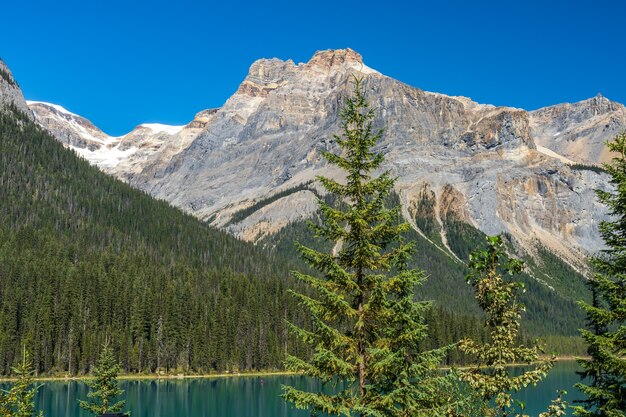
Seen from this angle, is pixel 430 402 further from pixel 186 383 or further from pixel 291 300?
pixel 291 300

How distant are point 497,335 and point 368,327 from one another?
18.7 ft

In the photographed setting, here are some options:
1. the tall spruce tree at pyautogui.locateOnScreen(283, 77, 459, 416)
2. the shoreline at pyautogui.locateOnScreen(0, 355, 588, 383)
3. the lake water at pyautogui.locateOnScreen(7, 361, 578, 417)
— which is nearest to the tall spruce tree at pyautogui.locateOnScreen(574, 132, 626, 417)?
the tall spruce tree at pyautogui.locateOnScreen(283, 77, 459, 416)

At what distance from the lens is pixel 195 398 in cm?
10694

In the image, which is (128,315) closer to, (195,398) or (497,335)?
(195,398)

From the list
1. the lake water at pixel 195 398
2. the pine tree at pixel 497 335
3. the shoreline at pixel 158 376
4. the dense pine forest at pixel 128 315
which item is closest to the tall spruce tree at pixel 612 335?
the pine tree at pixel 497 335

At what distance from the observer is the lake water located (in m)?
90.8

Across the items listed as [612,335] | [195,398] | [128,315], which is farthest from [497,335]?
[128,315]

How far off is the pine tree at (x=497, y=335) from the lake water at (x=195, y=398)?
5866cm

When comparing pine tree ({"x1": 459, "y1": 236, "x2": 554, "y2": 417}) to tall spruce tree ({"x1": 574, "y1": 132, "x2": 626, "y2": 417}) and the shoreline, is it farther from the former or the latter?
the shoreline

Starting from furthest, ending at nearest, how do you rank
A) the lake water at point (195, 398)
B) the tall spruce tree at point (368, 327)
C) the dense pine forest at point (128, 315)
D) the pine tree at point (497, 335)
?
the dense pine forest at point (128, 315), the lake water at point (195, 398), the tall spruce tree at point (368, 327), the pine tree at point (497, 335)

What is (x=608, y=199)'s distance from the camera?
3036 centimetres

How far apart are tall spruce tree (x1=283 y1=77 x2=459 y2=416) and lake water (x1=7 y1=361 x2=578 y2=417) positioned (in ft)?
177

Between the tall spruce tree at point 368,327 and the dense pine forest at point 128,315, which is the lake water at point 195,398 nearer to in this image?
the dense pine forest at point 128,315

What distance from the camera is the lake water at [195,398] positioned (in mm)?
90750
